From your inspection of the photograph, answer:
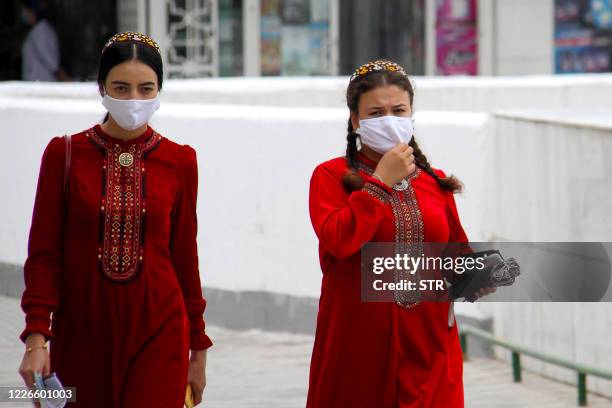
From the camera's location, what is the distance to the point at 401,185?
4469 millimetres

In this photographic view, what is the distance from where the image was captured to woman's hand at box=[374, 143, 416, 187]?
Result: 4.36m

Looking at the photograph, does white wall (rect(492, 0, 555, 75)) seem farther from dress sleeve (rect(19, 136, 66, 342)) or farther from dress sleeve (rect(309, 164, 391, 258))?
dress sleeve (rect(19, 136, 66, 342))

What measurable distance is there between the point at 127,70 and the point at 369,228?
0.77 m

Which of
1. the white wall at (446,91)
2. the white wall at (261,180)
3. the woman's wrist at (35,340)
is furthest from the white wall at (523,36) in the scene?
the woman's wrist at (35,340)

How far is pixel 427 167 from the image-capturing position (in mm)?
4570

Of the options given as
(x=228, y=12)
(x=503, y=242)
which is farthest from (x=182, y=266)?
(x=228, y=12)

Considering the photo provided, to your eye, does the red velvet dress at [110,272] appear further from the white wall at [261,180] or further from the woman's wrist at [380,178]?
the white wall at [261,180]

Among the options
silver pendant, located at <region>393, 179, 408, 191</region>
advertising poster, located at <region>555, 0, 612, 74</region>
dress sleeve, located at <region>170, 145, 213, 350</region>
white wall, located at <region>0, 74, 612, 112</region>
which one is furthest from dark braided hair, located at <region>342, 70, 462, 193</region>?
advertising poster, located at <region>555, 0, 612, 74</region>

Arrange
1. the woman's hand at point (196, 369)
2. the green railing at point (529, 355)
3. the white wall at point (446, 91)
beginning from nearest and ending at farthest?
the woman's hand at point (196, 369) < the green railing at point (529, 355) < the white wall at point (446, 91)

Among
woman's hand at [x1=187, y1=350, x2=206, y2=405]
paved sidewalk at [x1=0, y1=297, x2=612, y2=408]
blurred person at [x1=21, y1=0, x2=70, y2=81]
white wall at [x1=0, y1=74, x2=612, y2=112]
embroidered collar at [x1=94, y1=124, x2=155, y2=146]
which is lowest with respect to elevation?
paved sidewalk at [x1=0, y1=297, x2=612, y2=408]

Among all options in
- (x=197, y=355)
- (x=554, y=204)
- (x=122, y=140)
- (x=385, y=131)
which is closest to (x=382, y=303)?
(x=385, y=131)

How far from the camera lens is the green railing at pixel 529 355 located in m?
7.40

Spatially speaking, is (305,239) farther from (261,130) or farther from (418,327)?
(418,327)

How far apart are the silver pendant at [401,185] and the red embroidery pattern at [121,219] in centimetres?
65
